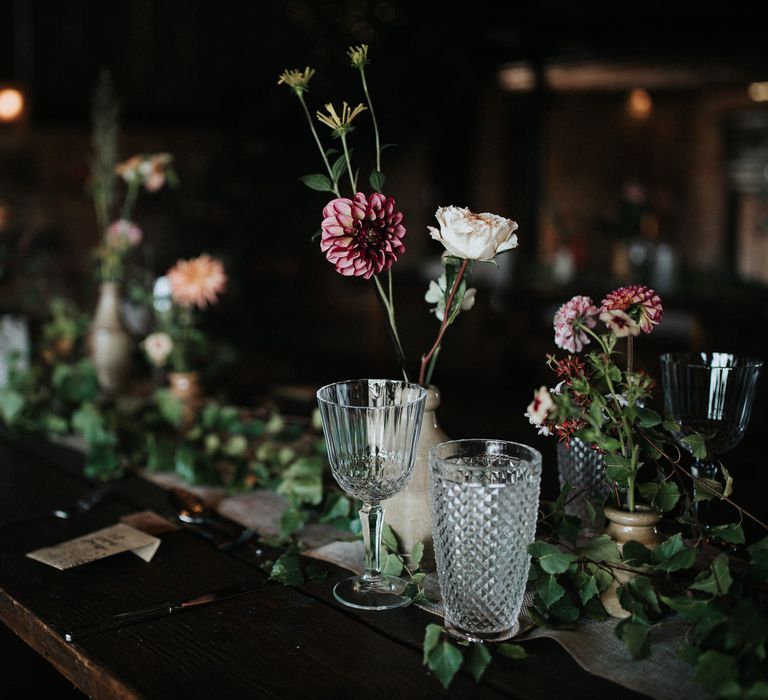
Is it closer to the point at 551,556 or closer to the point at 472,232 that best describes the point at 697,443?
the point at 551,556

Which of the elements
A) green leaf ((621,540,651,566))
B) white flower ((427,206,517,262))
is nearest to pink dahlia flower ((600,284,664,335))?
white flower ((427,206,517,262))

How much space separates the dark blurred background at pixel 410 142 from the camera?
504 cm

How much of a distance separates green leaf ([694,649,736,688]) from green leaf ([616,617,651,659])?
8 centimetres

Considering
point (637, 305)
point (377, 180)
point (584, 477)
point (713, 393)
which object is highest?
point (377, 180)

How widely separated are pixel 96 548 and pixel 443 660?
1.80 ft

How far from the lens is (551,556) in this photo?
874 millimetres

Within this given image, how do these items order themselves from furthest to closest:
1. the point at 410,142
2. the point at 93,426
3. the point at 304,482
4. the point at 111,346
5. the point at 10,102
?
the point at 410,142, the point at 10,102, the point at 111,346, the point at 93,426, the point at 304,482

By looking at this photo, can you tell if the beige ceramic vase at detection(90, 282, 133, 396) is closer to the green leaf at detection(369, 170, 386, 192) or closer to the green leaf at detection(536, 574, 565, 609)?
the green leaf at detection(369, 170, 386, 192)

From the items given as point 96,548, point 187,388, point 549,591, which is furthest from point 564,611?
point 187,388

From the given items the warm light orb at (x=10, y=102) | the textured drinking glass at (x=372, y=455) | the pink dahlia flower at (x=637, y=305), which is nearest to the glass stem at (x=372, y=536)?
the textured drinking glass at (x=372, y=455)

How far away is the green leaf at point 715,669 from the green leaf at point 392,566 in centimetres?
38

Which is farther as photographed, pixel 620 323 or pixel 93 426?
pixel 93 426

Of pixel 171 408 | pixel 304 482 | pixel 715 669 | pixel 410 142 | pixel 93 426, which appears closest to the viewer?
pixel 715 669

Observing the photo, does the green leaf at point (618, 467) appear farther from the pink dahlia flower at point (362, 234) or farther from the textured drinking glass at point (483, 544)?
the pink dahlia flower at point (362, 234)
